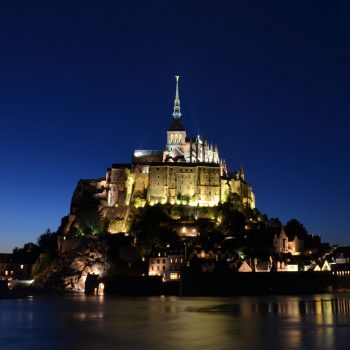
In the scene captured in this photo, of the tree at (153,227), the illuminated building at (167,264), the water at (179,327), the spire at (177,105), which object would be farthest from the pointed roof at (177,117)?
the water at (179,327)

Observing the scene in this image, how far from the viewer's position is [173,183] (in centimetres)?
9331

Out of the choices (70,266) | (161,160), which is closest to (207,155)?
(161,160)

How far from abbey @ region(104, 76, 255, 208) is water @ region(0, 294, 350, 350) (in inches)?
1522

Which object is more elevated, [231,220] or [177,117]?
[177,117]

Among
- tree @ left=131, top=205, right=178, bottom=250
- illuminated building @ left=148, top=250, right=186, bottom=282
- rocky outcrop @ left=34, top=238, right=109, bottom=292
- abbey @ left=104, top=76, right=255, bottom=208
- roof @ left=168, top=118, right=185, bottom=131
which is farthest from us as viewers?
roof @ left=168, top=118, right=185, bottom=131

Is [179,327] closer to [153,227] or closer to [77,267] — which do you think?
[77,267]

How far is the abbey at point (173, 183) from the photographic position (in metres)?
92.8

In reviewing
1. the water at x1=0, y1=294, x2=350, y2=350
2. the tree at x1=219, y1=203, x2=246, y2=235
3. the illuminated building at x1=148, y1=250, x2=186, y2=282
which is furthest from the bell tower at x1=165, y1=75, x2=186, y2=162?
the water at x1=0, y1=294, x2=350, y2=350

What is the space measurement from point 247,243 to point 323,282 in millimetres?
11052

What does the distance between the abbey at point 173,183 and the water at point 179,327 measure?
38.7 metres

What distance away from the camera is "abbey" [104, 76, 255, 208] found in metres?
92.8

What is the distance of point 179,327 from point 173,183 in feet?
184

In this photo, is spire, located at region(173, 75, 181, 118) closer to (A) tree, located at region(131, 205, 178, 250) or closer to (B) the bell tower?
(B) the bell tower

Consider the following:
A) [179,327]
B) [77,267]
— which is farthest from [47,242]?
[179,327]
